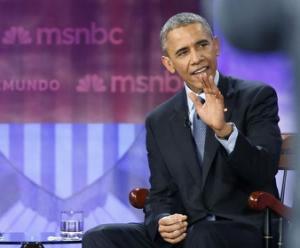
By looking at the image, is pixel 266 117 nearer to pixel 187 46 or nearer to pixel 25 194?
pixel 187 46

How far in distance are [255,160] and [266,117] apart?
0.21 metres

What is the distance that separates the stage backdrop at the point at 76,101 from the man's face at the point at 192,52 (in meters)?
1.90

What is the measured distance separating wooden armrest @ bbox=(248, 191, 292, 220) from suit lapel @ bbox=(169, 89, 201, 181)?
0.74 ft

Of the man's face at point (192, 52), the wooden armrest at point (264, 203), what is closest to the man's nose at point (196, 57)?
the man's face at point (192, 52)

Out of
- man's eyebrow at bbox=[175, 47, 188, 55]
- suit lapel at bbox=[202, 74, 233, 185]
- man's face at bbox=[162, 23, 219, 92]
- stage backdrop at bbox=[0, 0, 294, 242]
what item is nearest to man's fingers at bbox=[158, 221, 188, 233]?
suit lapel at bbox=[202, 74, 233, 185]

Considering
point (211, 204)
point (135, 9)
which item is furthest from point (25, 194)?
point (211, 204)

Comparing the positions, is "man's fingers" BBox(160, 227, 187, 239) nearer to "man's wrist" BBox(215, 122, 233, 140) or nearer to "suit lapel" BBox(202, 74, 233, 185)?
"suit lapel" BBox(202, 74, 233, 185)

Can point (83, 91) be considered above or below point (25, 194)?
above

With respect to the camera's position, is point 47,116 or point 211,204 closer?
point 211,204

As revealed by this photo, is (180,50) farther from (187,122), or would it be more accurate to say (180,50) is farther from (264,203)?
(264,203)

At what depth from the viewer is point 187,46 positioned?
2.06 m

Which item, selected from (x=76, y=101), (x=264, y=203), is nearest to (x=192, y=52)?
(x=264, y=203)

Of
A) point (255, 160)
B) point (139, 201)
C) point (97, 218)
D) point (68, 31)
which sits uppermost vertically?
point (68, 31)

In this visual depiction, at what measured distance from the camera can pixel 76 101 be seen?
4.02 metres
